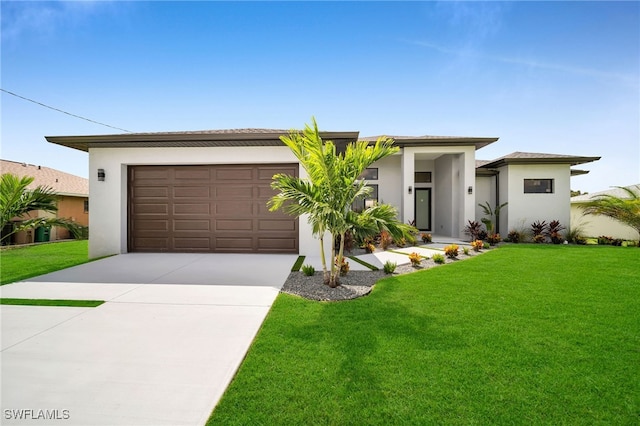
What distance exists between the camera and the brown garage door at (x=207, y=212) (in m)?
8.35

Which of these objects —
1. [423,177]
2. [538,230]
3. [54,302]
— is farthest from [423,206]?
[54,302]

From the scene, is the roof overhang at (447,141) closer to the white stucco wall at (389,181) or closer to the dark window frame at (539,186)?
the white stucco wall at (389,181)

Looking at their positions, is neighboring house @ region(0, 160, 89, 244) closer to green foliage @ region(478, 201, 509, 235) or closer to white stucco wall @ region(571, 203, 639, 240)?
green foliage @ region(478, 201, 509, 235)

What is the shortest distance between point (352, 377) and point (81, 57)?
15.6m

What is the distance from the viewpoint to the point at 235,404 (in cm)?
205

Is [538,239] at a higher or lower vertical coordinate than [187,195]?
lower

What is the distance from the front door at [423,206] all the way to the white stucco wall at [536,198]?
11.3 feet

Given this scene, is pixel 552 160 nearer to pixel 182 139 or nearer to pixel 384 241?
pixel 384 241

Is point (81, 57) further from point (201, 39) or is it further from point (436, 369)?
point (436, 369)

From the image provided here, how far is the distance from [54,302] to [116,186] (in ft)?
16.5

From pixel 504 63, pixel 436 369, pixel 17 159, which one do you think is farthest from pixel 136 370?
pixel 17 159

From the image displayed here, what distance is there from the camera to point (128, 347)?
2.90 metres

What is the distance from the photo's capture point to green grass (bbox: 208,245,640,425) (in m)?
1.97

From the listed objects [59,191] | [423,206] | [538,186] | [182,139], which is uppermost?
[182,139]
